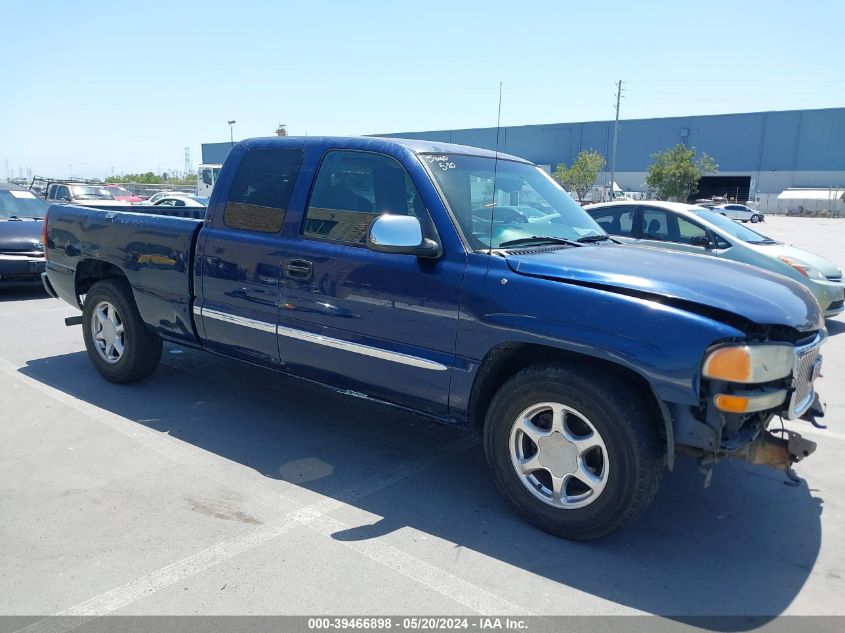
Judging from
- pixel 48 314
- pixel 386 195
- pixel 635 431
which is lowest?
pixel 48 314

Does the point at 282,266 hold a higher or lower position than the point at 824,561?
higher

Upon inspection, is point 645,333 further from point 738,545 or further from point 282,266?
point 282,266

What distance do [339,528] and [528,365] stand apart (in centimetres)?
132

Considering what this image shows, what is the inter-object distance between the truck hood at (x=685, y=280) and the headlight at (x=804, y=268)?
5.21m

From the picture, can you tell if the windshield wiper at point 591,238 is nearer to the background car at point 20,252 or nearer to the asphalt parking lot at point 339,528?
the asphalt parking lot at point 339,528

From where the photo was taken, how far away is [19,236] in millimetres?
9969

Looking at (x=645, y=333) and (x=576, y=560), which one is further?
(x=576, y=560)

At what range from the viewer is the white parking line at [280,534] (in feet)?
9.30

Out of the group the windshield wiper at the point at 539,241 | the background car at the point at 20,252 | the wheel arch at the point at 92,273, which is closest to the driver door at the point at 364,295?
the windshield wiper at the point at 539,241

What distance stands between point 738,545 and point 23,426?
187 inches

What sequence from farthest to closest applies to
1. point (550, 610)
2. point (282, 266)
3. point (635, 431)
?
point (282, 266), point (635, 431), point (550, 610)

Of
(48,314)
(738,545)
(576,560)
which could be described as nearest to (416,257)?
(576,560)

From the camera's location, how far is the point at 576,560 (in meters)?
3.24

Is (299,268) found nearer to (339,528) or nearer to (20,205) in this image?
(339,528)
